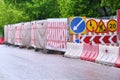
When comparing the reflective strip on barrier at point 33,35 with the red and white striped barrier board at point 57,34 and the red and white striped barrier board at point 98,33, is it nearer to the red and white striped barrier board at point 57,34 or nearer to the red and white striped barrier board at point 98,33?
the red and white striped barrier board at point 57,34

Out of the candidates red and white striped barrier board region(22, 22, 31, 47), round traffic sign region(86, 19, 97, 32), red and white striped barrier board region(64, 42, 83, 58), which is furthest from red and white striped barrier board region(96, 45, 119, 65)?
red and white striped barrier board region(22, 22, 31, 47)

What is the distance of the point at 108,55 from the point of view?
62.4 ft

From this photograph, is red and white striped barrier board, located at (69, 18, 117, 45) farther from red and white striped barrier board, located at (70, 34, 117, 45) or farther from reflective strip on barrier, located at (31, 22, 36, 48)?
reflective strip on barrier, located at (31, 22, 36, 48)

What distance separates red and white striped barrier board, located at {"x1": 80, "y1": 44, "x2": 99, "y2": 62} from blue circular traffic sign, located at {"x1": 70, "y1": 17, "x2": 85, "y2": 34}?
110 inches

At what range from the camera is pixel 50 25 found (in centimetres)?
2981

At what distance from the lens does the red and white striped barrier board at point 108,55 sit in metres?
18.4

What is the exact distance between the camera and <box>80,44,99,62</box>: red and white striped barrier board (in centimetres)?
2058

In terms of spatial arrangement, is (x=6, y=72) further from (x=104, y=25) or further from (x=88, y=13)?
(x=88, y=13)

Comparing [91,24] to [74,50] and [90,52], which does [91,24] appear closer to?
[74,50]

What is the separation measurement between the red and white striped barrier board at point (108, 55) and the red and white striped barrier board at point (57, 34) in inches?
260

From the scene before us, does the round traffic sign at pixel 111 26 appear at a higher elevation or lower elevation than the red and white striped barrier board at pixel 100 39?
higher

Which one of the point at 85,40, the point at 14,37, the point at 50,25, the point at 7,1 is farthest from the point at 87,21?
the point at 7,1

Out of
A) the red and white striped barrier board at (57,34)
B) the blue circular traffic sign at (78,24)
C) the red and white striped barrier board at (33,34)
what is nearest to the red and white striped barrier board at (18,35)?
the red and white striped barrier board at (33,34)

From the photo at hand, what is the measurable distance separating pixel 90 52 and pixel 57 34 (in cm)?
709
